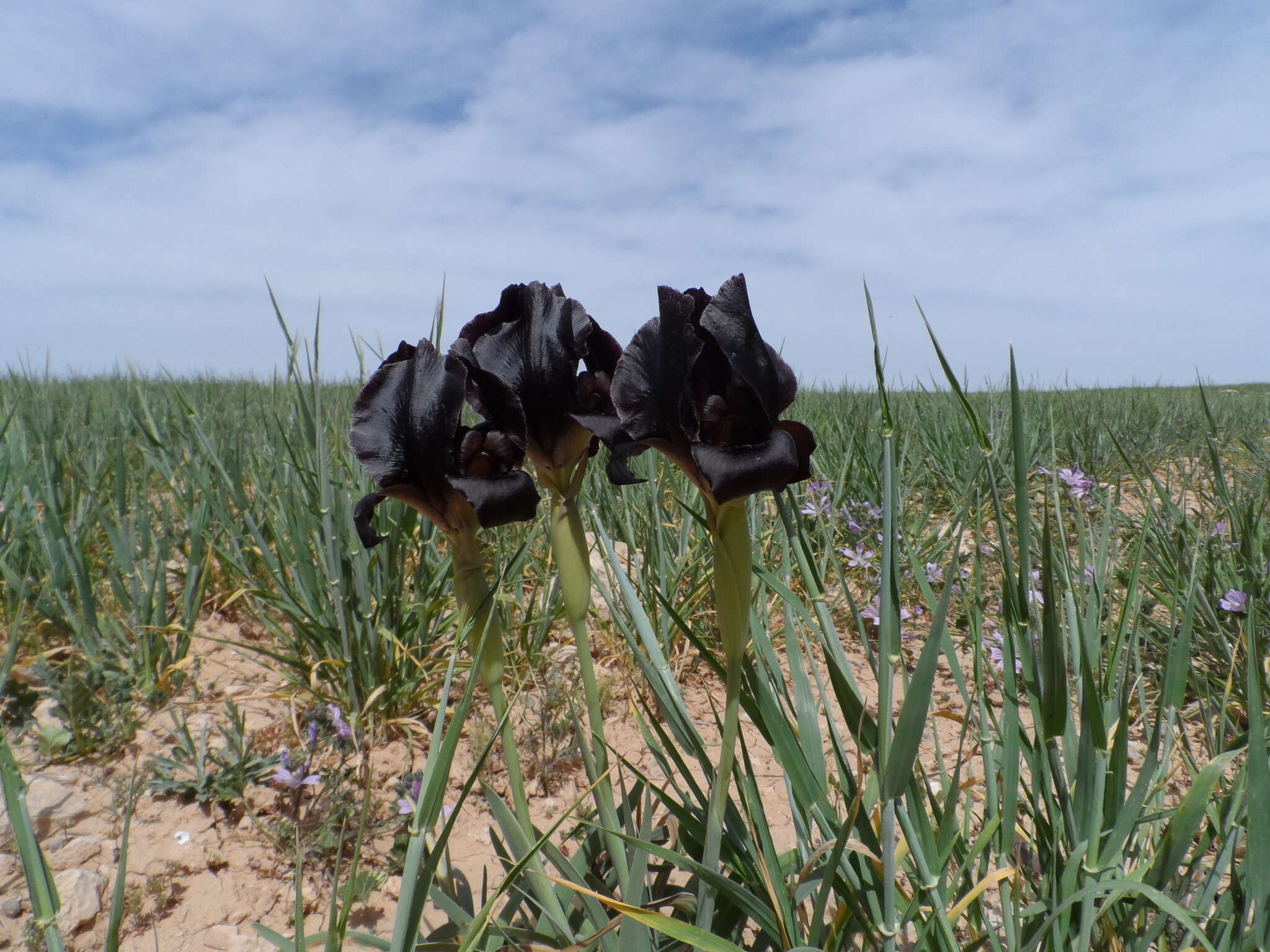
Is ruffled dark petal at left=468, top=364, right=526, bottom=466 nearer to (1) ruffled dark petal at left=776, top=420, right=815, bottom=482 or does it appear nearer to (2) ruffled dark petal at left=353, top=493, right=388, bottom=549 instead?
(2) ruffled dark petal at left=353, top=493, right=388, bottom=549

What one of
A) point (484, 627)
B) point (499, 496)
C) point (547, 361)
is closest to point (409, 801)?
point (484, 627)

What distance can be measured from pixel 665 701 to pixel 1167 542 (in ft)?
6.18

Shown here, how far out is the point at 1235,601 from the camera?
1958mm

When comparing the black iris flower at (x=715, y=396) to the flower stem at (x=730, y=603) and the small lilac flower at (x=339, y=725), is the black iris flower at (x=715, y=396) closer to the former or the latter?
the flower stem at (x=730, y=603)

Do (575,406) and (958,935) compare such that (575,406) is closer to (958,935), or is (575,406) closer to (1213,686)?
(958,935)

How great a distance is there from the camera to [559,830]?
1.63 m

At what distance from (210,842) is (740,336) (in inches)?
66.1

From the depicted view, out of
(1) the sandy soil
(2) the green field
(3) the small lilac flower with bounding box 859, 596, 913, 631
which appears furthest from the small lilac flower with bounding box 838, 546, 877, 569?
(1) the sandy soil

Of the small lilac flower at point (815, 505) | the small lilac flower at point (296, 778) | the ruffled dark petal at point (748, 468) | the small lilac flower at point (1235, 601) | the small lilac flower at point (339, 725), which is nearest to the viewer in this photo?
the ruffled dark petal at point (748, 468)

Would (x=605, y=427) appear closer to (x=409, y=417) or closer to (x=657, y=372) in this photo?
(x=657, y=372)

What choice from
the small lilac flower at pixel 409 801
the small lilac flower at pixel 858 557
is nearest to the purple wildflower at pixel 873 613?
the small lilac flower at pixel 858 557

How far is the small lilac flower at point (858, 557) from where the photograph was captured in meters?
2.49

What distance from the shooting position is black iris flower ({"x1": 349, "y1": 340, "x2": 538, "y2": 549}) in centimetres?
94

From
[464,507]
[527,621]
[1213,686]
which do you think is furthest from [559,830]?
[1213,686]
